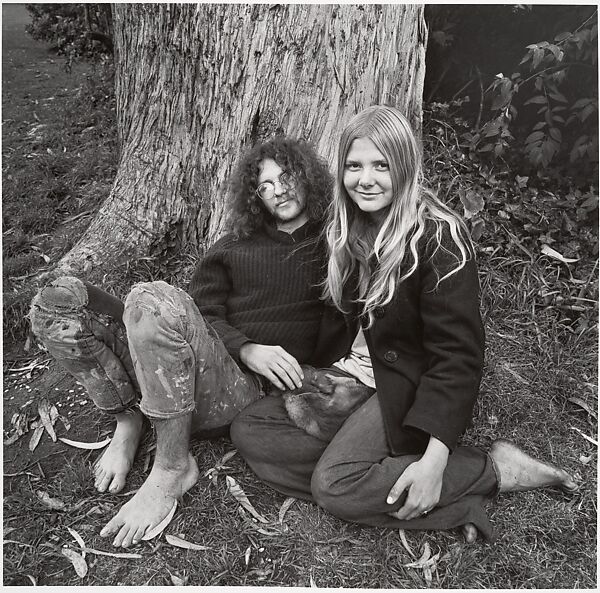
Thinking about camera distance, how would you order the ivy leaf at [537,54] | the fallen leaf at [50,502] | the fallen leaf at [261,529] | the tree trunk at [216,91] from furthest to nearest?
the ivy leaf at [537,54]
the tree trunk at [216,91]
the fallen leaf at [50,502]
the fallen leaf at [261,529]

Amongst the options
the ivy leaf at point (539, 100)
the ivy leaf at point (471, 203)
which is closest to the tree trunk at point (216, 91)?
the ivy leaf at point (471, 203)

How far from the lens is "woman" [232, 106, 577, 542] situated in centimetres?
186

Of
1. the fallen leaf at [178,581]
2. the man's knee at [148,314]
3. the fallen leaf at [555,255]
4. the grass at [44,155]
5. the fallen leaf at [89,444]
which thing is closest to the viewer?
the man's knee at [148,314]

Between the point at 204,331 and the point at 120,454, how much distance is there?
1.97 feet

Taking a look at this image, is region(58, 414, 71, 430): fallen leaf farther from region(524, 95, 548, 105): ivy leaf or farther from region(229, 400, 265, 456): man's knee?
region(524, 95, 548, 105): ivy leaf

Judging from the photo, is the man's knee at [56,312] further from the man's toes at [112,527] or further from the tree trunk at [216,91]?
the tree trunk at [216,91]

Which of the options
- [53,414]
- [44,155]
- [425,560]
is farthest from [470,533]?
[44,155]

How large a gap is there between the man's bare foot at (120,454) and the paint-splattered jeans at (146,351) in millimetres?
93

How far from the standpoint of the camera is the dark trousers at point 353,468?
1887 mm

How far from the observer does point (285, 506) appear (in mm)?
2059

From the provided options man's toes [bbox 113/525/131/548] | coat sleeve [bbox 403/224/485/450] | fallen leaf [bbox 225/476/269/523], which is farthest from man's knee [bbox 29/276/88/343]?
coat sleeve [bbox 403/224/485/450]

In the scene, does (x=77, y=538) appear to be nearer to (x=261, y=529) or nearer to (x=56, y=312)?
(x=261, y=529)

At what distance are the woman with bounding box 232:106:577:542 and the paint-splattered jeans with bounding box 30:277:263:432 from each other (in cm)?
16

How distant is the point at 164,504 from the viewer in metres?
1.98
